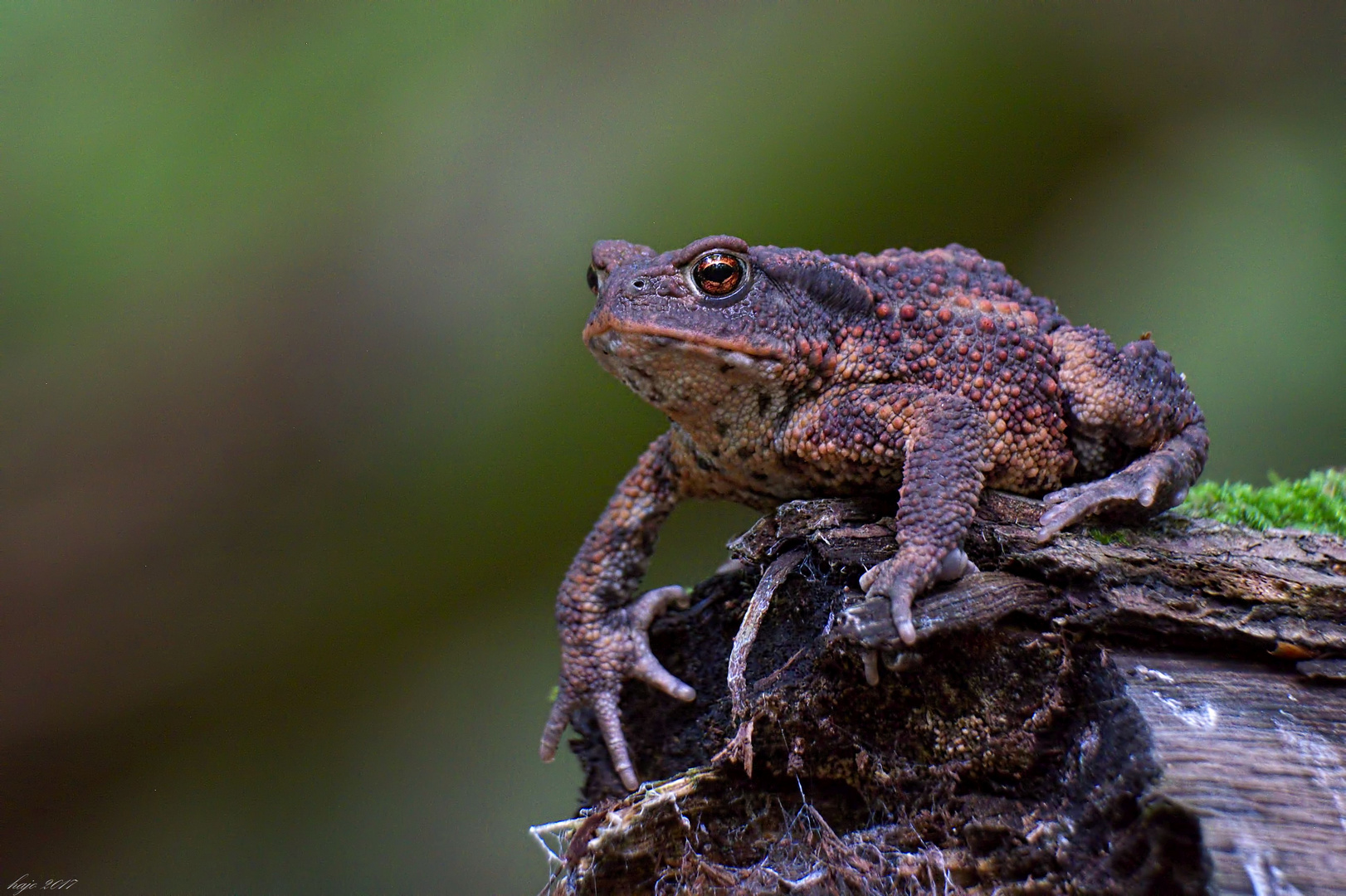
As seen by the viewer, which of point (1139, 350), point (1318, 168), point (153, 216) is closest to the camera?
point (1139, 350)

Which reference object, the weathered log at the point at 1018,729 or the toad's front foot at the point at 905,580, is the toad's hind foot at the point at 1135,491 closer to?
the weathered log at the point at 1018,729

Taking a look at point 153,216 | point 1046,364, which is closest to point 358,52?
point 153,216

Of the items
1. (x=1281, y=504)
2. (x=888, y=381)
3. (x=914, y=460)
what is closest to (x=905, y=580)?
(x=914, y=460)

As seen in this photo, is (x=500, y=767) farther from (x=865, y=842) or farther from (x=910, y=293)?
(x=910, y=293)

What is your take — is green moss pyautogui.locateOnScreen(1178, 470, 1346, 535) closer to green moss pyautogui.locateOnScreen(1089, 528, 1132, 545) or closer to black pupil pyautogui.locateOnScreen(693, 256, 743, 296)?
green moss pyautogui.locateOnScreen(1089, 528, 1132, 545)

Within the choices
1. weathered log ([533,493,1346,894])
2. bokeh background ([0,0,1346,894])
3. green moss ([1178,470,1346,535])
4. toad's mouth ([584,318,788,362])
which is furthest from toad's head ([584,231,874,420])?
bokeh background ([0,0,1346,894])

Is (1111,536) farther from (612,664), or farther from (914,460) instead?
(612,664)
